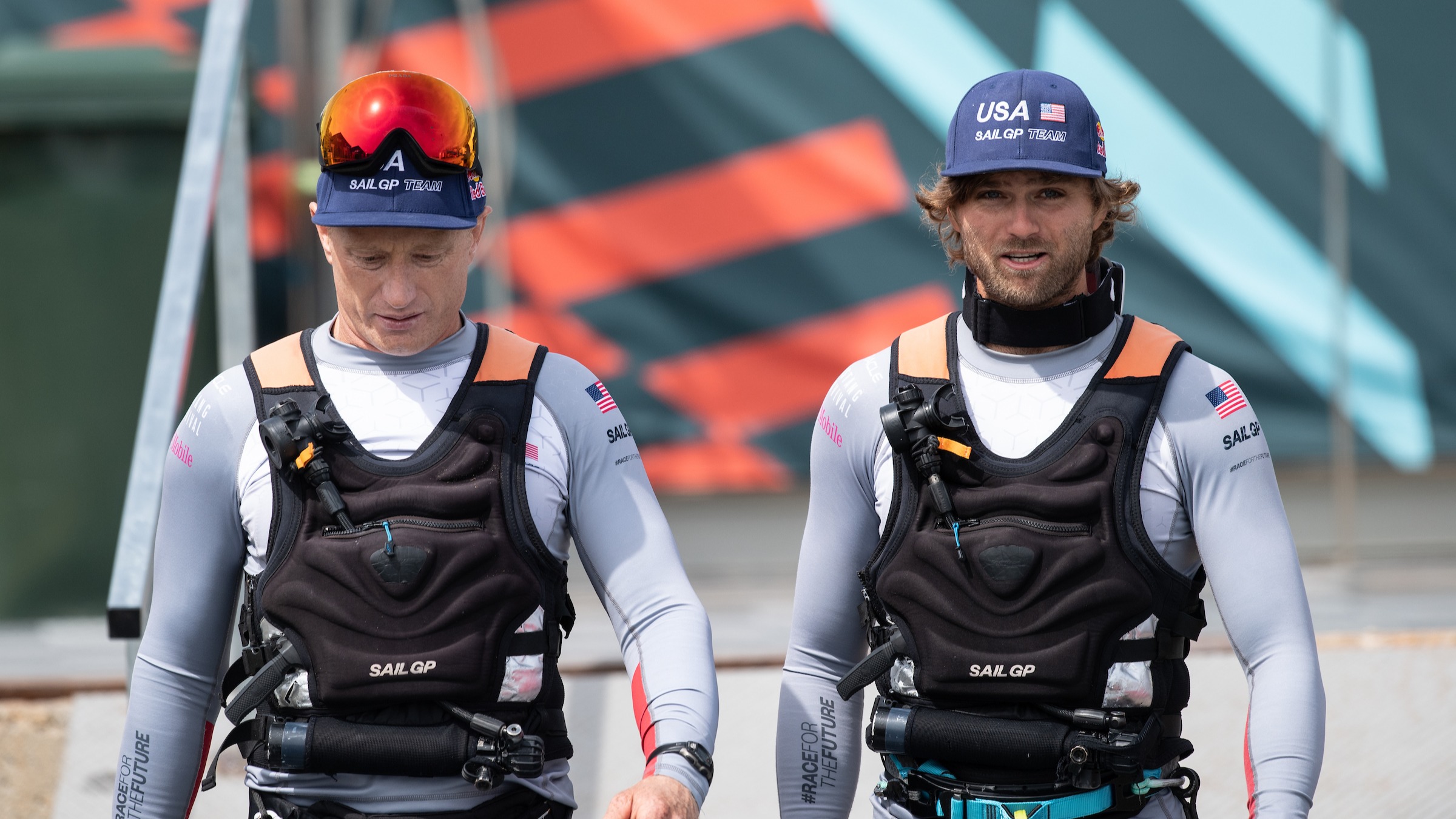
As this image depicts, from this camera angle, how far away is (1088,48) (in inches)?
237

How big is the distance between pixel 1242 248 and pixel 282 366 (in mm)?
4388

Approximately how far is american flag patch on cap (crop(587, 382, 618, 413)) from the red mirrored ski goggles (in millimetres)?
445

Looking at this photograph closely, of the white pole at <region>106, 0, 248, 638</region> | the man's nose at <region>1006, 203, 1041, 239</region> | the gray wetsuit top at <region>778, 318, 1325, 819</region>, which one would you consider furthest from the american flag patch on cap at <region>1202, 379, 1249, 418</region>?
the white pole at <region>106, 0, 248, 638</region>

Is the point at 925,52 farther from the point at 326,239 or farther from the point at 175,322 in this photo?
the point at 326,239

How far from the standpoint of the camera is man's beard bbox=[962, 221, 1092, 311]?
2691 mm

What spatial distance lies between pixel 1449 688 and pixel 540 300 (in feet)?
11.7

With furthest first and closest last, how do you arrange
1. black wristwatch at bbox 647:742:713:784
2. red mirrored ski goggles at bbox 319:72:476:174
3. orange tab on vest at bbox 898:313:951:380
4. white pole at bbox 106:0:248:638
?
white pole at bbox 106:0:248:638, orange tab on vest at bbox 898:313:951:380, red mirrored ski goggles at bbox 319:72:476:174, black wristwatch at bbox 647:742:713:784

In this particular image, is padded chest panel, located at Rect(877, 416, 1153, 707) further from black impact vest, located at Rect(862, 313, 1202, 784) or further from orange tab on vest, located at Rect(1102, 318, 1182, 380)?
orange tab on vest, located at Rect(1102, 318, 1182, 380)

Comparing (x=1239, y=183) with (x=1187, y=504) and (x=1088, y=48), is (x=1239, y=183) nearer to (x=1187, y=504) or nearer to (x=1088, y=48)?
(x=1088, y=48)

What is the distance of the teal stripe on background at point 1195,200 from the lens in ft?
19.6

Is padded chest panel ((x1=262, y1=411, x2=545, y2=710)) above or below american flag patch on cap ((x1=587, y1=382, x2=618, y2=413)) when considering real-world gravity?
below

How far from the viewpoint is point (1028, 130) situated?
2.65m

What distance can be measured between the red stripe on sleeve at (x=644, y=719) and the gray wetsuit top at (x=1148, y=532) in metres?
0.40

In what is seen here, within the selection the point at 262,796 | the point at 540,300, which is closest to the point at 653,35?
the point at 540,300
